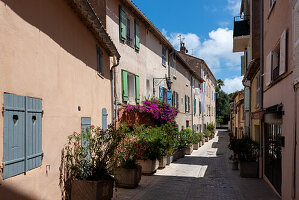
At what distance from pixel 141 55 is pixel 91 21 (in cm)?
654

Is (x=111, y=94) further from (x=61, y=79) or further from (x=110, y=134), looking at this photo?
(x=61, y=79)

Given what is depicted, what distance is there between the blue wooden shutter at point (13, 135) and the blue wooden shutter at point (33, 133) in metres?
0.14

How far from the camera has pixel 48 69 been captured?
16.7 ft

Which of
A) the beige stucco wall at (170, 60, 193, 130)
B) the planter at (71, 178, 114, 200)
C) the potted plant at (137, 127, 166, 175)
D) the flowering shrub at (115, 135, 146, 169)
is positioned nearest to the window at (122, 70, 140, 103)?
the potted plant at (137, 127, 166, 175)

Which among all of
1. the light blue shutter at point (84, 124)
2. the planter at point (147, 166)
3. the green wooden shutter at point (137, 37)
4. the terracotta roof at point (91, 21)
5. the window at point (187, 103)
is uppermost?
the green wooden shutter at point (137, 37)

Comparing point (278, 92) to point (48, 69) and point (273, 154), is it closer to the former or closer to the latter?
point (273, 154)

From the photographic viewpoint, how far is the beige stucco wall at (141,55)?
10.8m

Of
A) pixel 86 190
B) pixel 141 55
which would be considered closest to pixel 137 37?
pixel 141 55

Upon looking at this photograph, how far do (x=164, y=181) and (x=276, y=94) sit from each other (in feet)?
16.0

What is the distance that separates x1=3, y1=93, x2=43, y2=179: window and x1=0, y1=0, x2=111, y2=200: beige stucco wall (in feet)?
0.33

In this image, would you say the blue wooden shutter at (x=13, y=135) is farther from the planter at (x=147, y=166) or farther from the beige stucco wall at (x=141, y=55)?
the planter at (x=147, y=166)

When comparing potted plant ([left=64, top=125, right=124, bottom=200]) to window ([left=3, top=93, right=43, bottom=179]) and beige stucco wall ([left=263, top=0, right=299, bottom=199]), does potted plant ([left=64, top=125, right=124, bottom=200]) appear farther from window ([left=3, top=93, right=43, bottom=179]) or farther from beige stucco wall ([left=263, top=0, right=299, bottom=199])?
beige stucco wall ([left=263, top=0, right=299, bottom=199])

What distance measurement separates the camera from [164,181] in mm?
9906

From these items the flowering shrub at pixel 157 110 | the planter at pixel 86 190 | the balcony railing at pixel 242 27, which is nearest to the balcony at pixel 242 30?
the balcony railing at pixel 242 27
